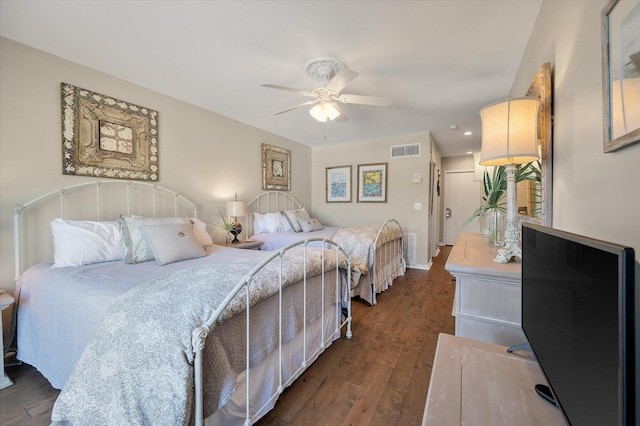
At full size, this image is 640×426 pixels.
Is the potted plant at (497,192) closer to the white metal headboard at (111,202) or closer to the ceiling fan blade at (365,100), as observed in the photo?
the ceiling fan blade at (365,100)

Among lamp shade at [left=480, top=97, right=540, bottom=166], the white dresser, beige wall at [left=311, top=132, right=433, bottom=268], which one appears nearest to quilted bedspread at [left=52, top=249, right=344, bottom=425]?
the white dresser

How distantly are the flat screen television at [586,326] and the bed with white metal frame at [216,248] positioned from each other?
3.43 ft

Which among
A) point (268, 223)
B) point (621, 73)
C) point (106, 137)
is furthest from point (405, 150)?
point (106, 137)

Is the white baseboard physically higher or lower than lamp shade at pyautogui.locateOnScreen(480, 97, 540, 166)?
lower

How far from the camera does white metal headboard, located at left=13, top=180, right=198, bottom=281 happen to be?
204 cm

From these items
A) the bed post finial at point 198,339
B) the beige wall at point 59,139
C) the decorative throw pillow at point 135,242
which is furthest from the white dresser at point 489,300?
the beige wall at point 59,139

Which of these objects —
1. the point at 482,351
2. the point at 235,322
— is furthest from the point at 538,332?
the point at 235,322

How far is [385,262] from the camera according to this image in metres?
3.61

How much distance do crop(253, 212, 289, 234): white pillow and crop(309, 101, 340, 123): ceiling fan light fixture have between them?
2053 mm

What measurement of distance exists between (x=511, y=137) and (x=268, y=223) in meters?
3.45

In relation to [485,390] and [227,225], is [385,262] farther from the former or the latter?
[485,390]

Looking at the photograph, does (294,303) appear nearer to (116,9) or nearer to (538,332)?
(538,332)

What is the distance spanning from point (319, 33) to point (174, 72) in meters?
1.51

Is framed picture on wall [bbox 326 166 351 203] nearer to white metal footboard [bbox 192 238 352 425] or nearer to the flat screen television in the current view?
white metal footboard [bbox 192 238 352 425]
